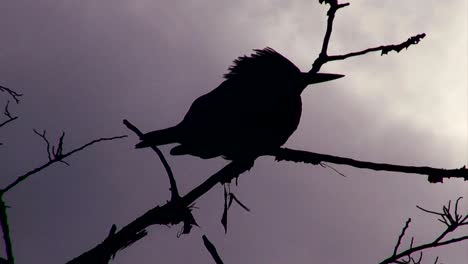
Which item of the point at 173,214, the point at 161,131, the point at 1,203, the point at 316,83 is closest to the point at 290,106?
the point at 316,83

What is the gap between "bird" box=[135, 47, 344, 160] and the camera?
565 centimetres

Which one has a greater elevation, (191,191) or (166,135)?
(166,135)

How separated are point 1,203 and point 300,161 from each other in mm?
1850

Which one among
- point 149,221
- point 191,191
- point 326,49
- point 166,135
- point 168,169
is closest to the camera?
point 149,221

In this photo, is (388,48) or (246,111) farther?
(246,111)

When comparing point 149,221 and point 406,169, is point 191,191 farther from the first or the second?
point 406,169

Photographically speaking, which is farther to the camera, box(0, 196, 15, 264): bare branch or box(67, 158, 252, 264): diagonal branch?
box(67, 158, 252, 264): diagonal branch

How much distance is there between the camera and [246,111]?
19.0ft

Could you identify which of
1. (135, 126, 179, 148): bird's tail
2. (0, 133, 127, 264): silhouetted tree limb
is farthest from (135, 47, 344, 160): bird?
(0, 133, 127, 264): silhouetted tree limb

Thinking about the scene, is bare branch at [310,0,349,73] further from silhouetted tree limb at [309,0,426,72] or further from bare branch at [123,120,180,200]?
bare branch at [123,120,180,200]

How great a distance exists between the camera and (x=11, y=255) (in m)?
2.18

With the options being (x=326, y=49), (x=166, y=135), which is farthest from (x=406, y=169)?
(x=166, y=135)

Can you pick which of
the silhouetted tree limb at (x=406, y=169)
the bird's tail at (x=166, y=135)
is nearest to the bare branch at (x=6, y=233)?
the silhouetted tree limb at (x=406, y=169)

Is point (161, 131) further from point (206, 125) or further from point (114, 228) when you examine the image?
point (114, 228)
